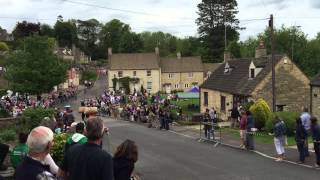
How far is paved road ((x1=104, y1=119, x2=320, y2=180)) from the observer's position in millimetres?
17234

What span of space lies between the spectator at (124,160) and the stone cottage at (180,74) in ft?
286

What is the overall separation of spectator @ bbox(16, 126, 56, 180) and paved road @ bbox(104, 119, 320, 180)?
24.0 feet

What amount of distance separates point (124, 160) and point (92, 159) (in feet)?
5.72

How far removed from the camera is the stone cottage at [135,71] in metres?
93.8

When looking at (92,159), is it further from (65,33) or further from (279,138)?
(65,33)

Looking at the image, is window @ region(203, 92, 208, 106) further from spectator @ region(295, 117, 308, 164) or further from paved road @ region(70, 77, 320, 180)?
spectator @ region(295, 117, 308, 164)

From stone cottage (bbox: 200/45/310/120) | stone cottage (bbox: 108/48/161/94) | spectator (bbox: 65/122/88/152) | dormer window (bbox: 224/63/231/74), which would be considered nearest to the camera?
spectator (bbox: 65/122/88/152)

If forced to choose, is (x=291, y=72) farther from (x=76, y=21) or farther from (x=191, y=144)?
(x=76, y=21)

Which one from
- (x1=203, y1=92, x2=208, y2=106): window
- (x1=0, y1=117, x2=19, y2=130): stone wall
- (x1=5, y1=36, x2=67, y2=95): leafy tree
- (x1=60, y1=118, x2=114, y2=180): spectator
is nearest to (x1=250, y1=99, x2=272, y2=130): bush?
A: (x1=0, y1=117, x2=19, y2=130): stone wall

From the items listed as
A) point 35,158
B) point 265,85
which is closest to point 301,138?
point 35,158

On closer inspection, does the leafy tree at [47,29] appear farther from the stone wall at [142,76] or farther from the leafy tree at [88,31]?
the stone wall at [142,76]

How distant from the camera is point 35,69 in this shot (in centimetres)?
5412

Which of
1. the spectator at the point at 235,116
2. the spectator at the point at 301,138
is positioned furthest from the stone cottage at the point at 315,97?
the spectator at the point at 301,138

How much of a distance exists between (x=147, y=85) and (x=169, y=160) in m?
74.6
